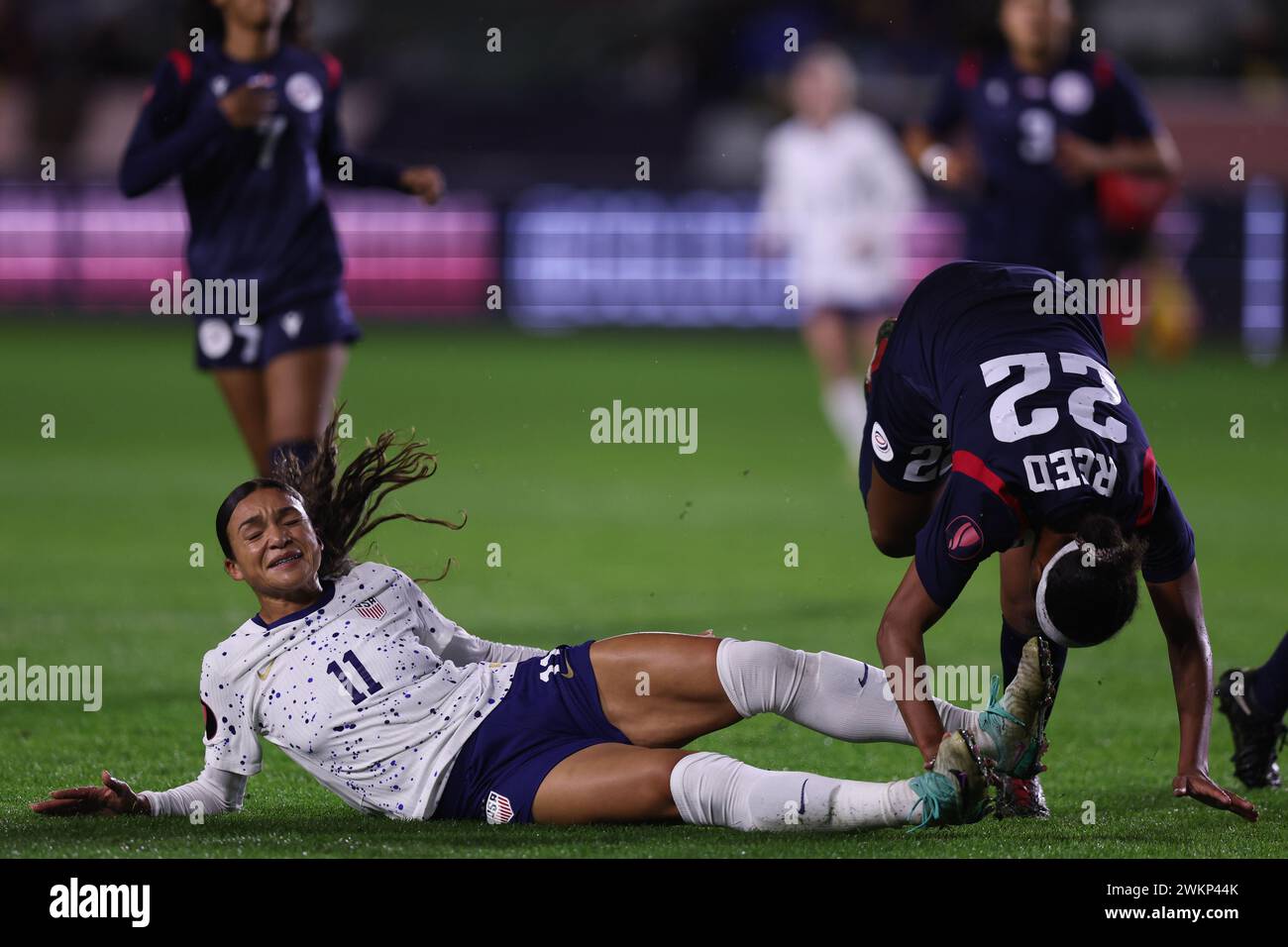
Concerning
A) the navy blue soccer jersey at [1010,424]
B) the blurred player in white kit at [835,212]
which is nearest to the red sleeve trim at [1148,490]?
the navy blue soccer jersey at [1010,424]

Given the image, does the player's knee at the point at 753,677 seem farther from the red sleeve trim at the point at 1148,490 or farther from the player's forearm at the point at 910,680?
the red sleeve trim at the point at 1148,490

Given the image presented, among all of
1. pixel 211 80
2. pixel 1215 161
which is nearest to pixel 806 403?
pixel 1215 161

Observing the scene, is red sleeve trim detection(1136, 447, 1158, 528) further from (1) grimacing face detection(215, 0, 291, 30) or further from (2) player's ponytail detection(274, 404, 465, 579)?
(1) grimacing face detection(215, 0, 291, 30)

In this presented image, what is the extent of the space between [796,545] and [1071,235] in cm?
198

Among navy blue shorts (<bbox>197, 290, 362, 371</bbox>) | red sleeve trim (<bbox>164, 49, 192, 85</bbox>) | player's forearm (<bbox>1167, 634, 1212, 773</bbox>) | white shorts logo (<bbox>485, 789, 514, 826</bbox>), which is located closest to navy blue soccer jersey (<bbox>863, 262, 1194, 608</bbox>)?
player's forearm (<bbox>1167, 634, 1212, 773</bbox>)

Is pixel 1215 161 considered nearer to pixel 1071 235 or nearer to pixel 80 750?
pixel 1071 235

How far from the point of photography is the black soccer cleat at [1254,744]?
5.29 metres

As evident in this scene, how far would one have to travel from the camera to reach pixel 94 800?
455 centimetres

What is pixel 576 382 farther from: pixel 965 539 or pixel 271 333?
pixel 965 539

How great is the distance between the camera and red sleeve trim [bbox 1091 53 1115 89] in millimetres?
8812

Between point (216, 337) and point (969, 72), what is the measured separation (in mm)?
4102

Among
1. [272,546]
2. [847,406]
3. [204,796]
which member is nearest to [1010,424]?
[272,546]

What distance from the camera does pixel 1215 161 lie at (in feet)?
65.4

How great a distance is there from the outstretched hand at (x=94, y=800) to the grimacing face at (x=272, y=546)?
0.56 metres
